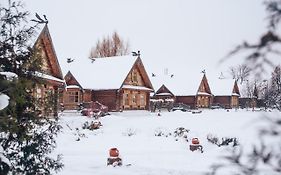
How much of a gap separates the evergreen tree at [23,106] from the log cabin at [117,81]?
29487 millimetres

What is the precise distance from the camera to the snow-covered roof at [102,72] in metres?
37.8

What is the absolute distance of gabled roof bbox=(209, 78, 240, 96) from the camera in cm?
6750

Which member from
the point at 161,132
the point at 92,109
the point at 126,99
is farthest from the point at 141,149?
the point at 126,99

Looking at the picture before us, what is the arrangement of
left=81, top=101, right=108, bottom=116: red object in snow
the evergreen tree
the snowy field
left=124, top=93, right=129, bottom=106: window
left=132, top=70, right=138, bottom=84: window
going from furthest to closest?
1. left=132, top=70, right=138, bottom=84: window
2. left=124, top=93, right=129, bottom=106: window
3. left=81, top=101, right=108, bottom=116: red object in snow
4. the snowy field
5. the evergreen tree

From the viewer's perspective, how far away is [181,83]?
59.2 m

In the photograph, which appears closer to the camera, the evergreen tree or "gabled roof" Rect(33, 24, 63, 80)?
the evergreen tree

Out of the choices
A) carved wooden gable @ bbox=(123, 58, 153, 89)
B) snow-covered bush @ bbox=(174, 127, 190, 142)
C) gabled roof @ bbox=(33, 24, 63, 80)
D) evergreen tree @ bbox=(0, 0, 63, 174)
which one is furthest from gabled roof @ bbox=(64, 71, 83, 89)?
evergreen tree @ bbox=(0, 0, 63, 174)

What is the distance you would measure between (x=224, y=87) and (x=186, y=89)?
14.4m

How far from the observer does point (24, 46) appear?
6809 mm

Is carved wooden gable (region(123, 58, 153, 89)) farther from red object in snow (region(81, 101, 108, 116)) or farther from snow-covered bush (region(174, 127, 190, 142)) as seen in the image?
snow-covered bush (region(174, 127, 190, 142))

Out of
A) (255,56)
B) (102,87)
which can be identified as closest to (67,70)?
(102,87)

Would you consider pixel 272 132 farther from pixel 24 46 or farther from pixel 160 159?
pixel 160 159

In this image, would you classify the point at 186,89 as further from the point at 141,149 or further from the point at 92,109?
the point at 141,149

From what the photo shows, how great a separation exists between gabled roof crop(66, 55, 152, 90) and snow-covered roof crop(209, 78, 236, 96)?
94.7 ft
